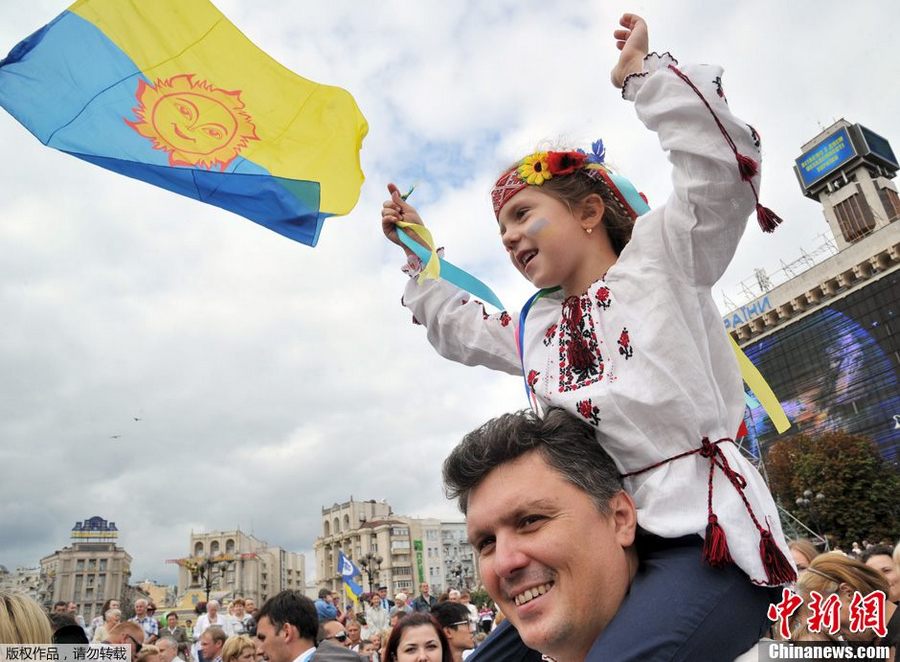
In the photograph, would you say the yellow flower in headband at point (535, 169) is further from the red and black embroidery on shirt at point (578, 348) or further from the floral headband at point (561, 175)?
the red and black embroidery on shirt at point (578, 348)

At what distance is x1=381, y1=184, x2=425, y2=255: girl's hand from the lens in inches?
125

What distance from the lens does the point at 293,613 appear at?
5.36m

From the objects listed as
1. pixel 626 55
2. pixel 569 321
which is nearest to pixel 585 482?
pixel 569 321

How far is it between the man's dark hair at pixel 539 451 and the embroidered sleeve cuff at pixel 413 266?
1212 millimetres


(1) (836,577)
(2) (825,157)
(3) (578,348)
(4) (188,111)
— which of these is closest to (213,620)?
(4) (188,111)

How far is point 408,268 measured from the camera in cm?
321

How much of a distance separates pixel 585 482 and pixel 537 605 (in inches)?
14.2

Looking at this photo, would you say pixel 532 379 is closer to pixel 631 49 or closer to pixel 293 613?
pixel 631 49

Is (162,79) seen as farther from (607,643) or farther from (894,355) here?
(894,355)

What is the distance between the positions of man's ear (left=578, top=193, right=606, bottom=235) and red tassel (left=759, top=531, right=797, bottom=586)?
1222mm

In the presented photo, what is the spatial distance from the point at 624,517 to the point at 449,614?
5.24 m

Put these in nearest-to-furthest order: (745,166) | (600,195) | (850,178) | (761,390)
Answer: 1. (745,166)
2. (600,195)
3. (761,390)
4. (850,178)

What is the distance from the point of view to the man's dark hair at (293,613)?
17.5 feet

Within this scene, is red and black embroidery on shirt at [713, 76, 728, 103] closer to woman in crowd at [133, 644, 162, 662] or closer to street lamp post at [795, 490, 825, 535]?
woman in crowd at [133, 644, 162, 662]
